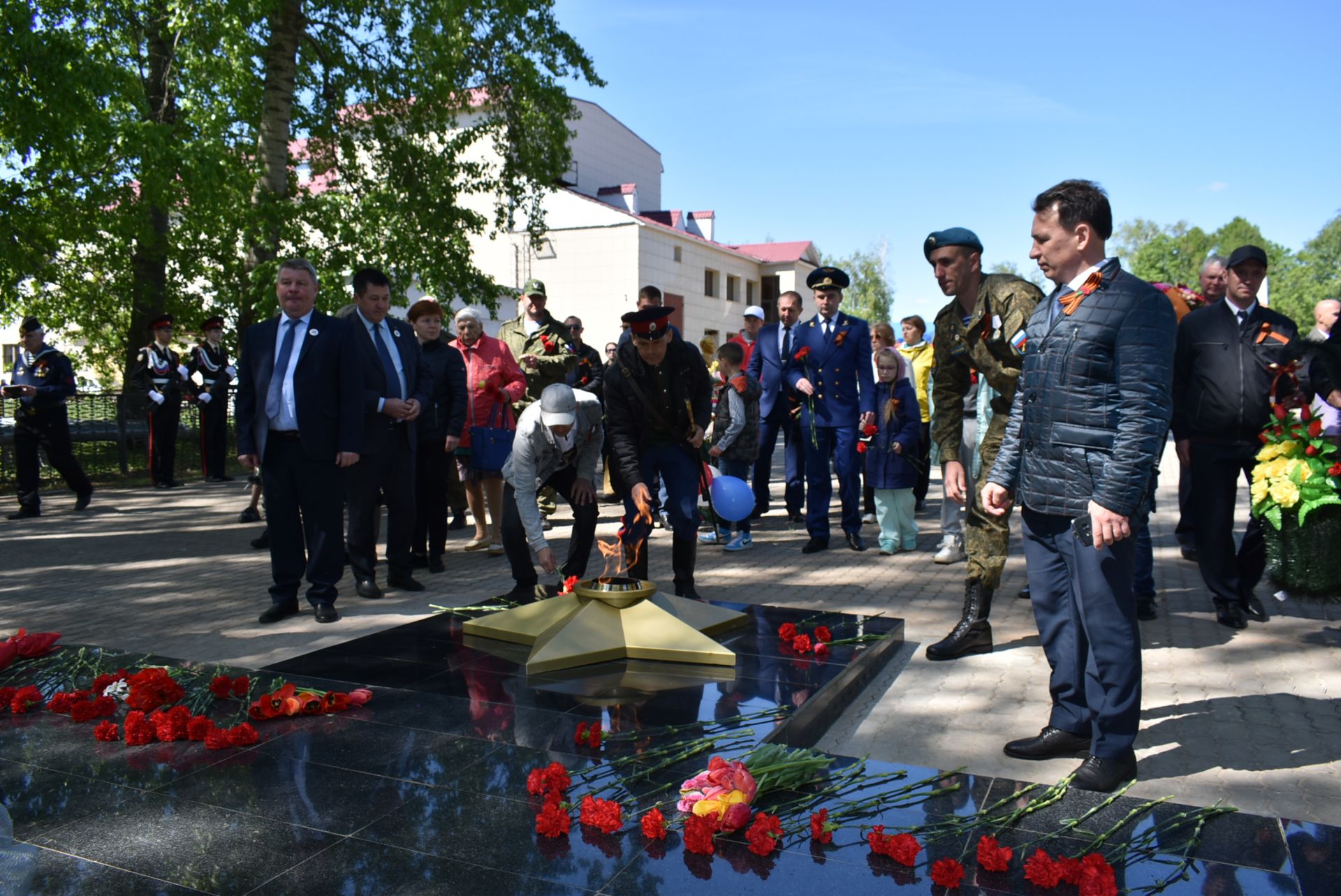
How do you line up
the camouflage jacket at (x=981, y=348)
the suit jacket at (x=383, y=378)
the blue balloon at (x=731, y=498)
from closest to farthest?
1. the camouflage jacket at (x=981, y=348)
2. the suit jacket at (x=383, y=378)
3. the blue balloon at (x=731, y=498)

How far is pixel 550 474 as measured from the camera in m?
6.27

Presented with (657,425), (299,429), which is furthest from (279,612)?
(657,425)

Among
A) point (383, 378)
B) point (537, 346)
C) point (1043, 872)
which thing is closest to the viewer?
point (1043, 872)

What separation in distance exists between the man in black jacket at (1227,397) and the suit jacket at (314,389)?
200 inches

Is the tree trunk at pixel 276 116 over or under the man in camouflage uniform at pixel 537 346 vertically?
over

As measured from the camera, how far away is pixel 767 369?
10.1m

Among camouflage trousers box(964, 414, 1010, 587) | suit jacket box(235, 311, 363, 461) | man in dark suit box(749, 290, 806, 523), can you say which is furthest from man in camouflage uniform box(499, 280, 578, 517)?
camouflage trousers box(964, 414, 1010, 587)

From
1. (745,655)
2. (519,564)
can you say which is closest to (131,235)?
(519,564)

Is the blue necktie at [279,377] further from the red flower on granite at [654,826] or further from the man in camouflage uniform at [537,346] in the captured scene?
the red flower on granite at [654,826]

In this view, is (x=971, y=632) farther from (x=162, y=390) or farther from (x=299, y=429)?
(x=162, y=390)

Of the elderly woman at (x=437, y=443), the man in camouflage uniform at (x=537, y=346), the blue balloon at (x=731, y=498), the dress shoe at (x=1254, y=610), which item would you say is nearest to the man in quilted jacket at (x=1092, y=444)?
the dress shoe at (x=1254, y=610)

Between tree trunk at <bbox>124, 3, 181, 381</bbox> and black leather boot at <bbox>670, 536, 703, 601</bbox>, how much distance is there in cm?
1035

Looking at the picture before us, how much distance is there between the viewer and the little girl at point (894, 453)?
342 inches

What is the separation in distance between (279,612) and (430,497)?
6.81 ft
